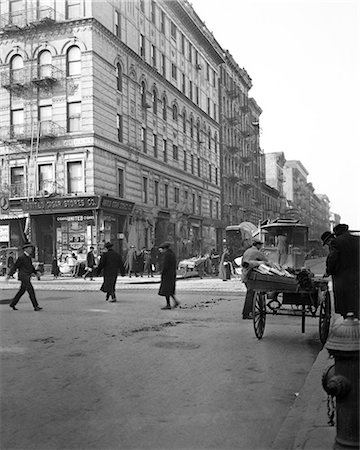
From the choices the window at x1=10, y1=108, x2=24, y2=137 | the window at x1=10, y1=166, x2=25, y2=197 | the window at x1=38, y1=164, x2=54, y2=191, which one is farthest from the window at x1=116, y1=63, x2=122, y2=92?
the window at x1=10, y1=166, x2=25, y2=197

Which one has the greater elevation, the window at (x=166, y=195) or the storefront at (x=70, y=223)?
the window at (x=166, y=195)

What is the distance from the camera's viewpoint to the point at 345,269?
7969 mm

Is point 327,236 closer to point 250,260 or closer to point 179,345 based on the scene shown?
point 250,260

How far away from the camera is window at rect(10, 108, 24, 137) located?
3369 cm

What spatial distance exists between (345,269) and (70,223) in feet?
86.3

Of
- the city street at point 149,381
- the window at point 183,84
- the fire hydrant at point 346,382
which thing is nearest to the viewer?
the fire hydrant at point 346,382

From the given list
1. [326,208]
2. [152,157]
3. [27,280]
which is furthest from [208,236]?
[326,208]

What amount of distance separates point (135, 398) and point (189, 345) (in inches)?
121

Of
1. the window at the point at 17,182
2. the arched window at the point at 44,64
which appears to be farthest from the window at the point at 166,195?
the arched window at the point at 44,64

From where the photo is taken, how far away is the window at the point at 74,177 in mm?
32094

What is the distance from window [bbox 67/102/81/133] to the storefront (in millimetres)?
4274

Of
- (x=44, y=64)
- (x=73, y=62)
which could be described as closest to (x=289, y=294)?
(x=73, y=62)

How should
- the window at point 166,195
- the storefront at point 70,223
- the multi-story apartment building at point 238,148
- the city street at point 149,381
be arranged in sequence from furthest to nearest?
the multi-story apartment building at point 238,148
the window at point 166,195
the storefront at point 70,223
the city street at point 149,381

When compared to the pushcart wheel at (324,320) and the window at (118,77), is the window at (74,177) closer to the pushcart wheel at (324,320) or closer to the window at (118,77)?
the window at (118,77)
